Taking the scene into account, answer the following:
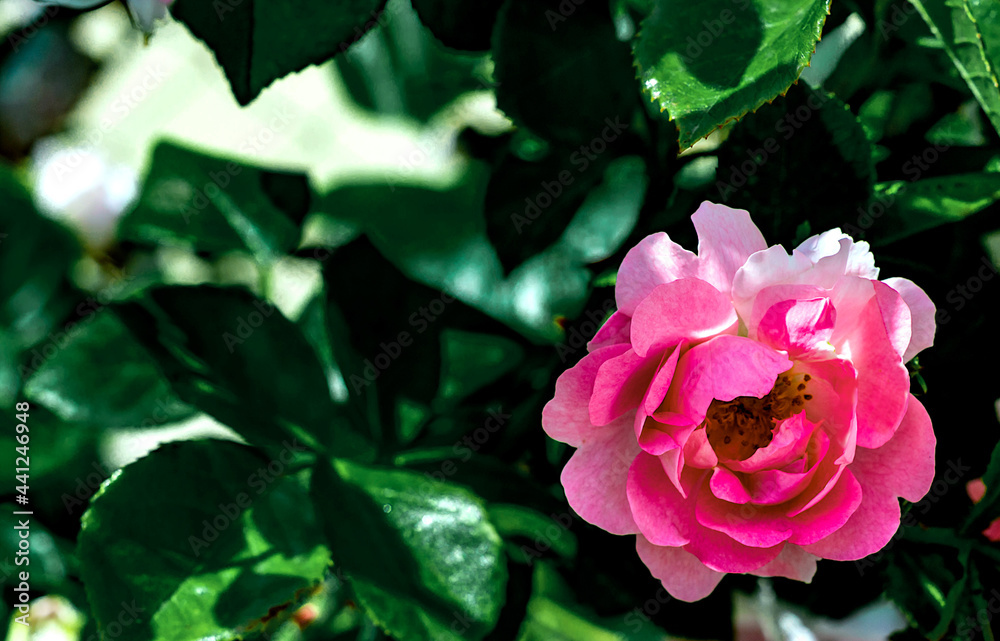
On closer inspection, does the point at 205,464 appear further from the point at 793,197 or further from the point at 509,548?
the point at 793,197

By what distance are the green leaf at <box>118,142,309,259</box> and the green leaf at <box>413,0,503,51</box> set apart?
0.24 metres

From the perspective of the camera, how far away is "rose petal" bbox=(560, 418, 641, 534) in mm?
293

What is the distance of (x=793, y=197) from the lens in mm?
337

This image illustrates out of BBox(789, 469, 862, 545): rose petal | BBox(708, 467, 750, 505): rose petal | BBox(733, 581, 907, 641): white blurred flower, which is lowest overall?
BBox(733, 581, 907, 641): white blurred flower

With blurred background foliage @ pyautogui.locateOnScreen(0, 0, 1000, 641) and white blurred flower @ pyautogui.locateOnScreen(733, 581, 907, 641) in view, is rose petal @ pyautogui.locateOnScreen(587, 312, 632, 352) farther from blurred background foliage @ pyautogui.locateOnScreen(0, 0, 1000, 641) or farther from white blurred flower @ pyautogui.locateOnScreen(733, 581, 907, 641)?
white blurred flower @ pyautogui.locateOnScreen(733, 581, 907, 641)

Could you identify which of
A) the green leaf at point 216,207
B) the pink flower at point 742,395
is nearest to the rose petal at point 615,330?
the pink flower at point 742,395

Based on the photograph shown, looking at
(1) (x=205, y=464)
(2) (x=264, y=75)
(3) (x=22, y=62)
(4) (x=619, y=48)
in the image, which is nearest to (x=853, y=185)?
(4) (x=619, y=48)

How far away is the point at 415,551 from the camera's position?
403mm

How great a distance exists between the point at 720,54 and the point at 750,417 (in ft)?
0.51

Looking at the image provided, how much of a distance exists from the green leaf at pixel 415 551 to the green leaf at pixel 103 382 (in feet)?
0.56

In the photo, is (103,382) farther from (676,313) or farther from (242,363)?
(676,313)

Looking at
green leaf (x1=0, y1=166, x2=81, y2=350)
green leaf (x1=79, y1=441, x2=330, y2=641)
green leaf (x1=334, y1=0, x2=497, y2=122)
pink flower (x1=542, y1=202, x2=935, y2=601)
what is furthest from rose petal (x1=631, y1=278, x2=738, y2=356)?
green leaf (x1=0, y1=166, x2=81, y2=350)

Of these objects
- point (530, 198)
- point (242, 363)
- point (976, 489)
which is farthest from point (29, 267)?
point (976, 489)

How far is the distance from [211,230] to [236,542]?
258mm
